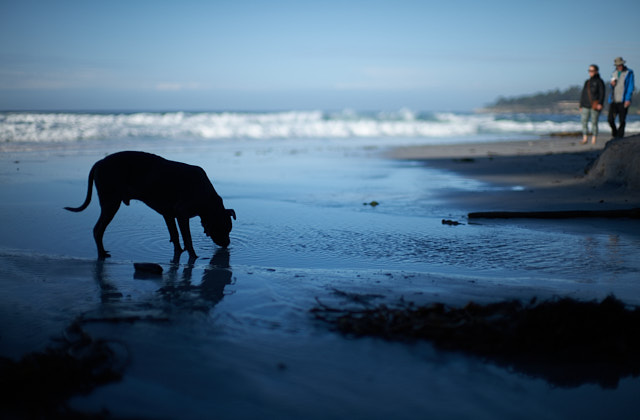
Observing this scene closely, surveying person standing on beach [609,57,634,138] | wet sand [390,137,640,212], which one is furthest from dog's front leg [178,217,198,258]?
person standing on beach [609,57,634,138]

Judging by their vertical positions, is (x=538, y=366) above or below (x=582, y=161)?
below

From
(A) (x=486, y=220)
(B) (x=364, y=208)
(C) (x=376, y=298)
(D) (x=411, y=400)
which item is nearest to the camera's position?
(D) (x=411, y=400)

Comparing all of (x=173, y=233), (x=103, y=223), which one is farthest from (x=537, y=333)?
(x=103, y=223)

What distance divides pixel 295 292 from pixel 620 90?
1366 centimetres

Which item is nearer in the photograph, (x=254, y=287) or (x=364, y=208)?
(x=254, y=287)

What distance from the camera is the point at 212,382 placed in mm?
2559

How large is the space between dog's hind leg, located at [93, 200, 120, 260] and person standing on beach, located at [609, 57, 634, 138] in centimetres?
1313

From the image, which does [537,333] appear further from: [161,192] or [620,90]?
[620,90]

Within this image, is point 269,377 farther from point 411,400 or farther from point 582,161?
point 582,161

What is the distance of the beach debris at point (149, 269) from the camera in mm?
4383

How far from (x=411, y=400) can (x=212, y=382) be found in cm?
96

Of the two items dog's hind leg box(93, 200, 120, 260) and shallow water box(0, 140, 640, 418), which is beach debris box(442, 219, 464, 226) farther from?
dog's hind leg box(93, 200, 120, 260)

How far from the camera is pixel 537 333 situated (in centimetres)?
296

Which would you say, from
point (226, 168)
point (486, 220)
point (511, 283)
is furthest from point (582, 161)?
point (511, 283)
